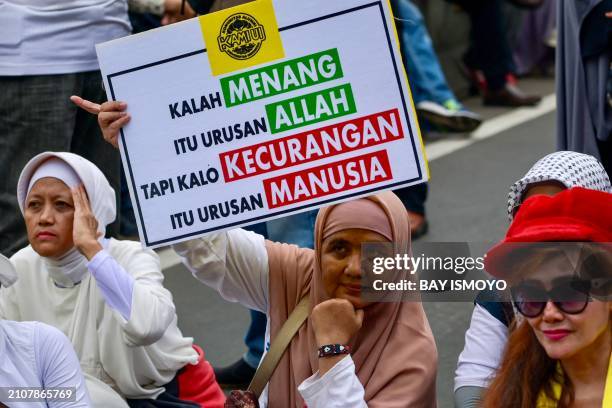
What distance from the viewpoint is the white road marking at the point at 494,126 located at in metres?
9.30

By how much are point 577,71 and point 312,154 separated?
87.5 inches

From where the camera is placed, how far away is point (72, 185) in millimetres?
4738

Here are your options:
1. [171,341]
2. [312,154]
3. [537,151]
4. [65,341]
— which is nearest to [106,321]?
[171,341]

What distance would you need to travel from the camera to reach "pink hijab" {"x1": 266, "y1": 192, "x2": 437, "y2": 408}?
388 cm

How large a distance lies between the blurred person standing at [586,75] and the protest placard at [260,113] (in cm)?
201

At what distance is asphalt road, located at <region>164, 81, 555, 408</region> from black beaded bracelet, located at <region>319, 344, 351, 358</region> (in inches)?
54.4

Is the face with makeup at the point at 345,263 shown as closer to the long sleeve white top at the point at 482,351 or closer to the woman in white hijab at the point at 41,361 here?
the long sleeve white top at the point at 482,351

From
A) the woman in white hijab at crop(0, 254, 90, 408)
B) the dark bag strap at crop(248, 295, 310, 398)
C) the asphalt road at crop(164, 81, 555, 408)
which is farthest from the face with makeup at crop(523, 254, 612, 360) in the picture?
the asphalt road at crop(164, 81, 555, 408)

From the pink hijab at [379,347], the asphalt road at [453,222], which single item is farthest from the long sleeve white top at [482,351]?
the asphalt road at [453,222]

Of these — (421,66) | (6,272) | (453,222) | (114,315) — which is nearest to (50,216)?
(114,315)

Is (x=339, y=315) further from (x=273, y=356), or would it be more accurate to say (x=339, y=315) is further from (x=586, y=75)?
(x=586, y=75)

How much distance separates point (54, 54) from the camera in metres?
5.65

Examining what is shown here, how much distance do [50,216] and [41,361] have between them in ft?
2.73

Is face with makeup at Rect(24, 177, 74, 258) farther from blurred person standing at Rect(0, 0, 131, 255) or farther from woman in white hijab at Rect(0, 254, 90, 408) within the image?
blurred person standing at Rect(0, 0, 131, 255)
